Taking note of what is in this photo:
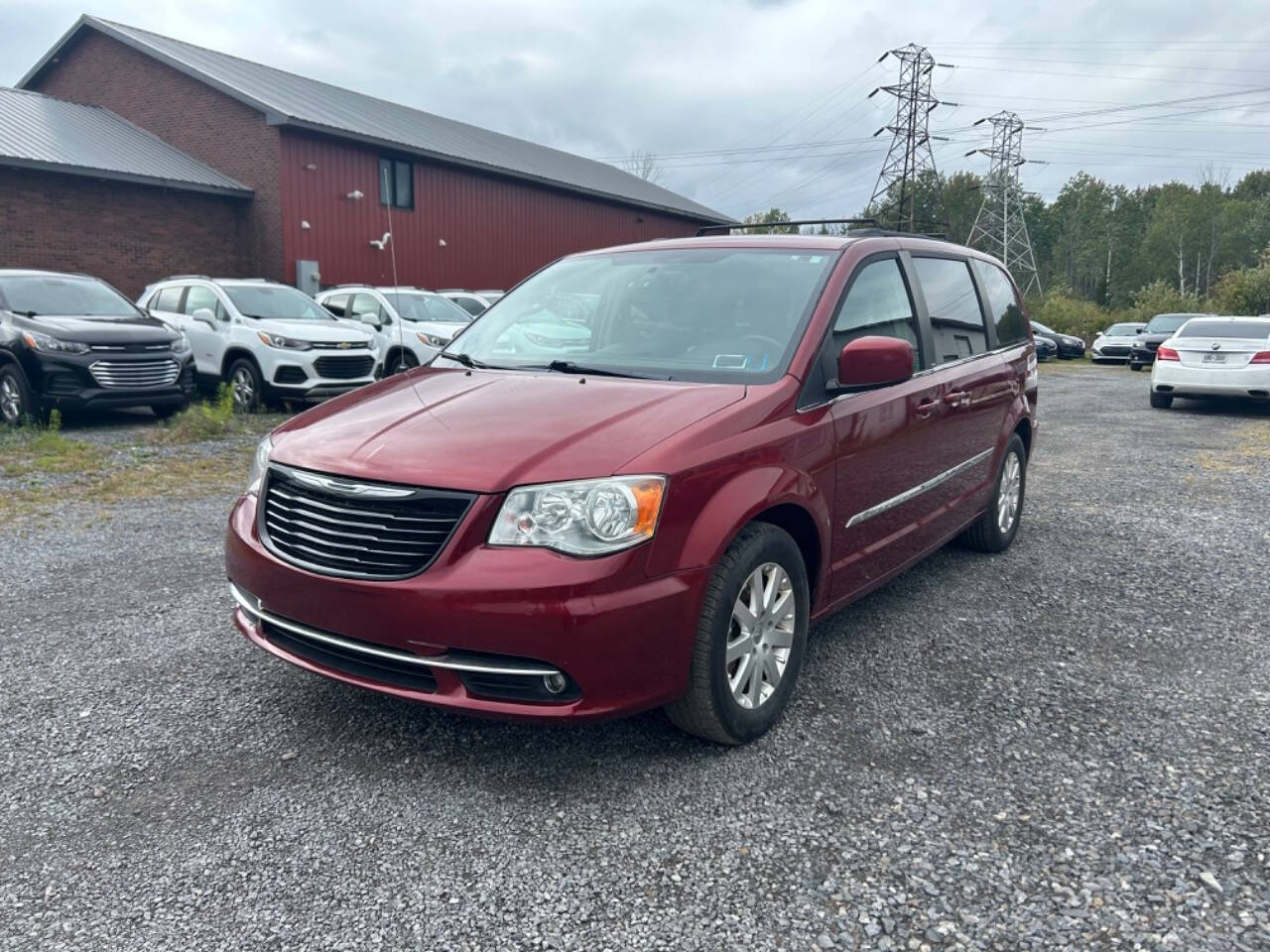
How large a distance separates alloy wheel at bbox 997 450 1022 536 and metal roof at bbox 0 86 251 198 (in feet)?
62.3

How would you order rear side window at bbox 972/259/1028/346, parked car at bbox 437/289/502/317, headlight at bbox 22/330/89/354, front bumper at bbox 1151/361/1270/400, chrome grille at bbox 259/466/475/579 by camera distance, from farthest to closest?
parked car at bbox 437/289/502/317, front bumper at bbox 1151/361/1270/400, headlight at bbox 22/330/89/354, rear side window at bbox 972/259/1028/346, chrome grille at bbox 259/466/475/579

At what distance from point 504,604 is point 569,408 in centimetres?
80

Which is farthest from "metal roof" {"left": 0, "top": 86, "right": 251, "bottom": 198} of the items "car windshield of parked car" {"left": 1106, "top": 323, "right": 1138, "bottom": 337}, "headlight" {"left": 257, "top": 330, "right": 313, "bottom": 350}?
"car windshield of parked car" {"left": 1106, "top": 323, "right": 1138, "bottom": 337}

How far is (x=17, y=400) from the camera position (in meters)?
9.73

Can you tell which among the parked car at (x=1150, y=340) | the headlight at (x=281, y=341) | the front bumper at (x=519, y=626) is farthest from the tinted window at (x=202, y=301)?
the parked car at (x=1150, y=340)

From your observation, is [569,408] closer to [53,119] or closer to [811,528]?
[811,528]

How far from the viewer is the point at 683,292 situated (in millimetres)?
4047

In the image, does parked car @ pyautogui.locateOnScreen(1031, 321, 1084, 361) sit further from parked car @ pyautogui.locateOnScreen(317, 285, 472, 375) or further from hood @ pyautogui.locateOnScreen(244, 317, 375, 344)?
hood @ pyautogui.locateOnScreen(244, 317, 375, 344)

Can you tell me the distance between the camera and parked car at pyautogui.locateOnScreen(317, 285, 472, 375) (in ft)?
44.5

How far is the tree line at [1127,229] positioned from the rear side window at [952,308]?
236ft

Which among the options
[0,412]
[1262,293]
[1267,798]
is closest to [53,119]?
[0,412]

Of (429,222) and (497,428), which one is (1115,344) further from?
(497,428)

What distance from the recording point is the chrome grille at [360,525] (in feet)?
9.21

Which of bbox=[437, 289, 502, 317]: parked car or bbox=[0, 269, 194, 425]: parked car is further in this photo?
bbox=[437, 289, 502, 317]: parked car
